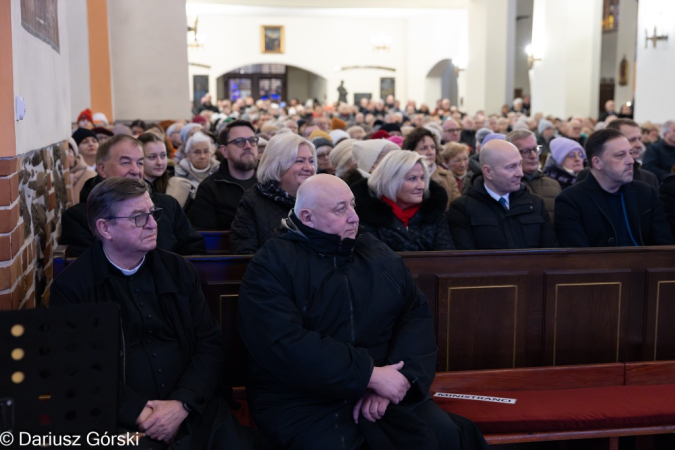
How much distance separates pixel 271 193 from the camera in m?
→ 4.39

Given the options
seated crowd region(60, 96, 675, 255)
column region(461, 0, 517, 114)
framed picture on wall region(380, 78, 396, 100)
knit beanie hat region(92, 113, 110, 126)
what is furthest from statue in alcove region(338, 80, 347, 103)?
seated crowd region(60, 96, 675, 255)

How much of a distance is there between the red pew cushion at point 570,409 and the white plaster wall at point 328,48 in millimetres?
25795

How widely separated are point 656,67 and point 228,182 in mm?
9080

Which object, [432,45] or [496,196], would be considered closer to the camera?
[496,196]

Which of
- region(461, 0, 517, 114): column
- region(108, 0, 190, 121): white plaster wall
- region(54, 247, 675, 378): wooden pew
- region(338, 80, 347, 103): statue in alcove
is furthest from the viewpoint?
region(338, 80, 347, 103): statue in alcove

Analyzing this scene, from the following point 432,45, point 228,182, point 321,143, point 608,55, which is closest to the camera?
point 228,182

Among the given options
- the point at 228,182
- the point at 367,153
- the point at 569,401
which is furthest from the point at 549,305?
the point at 228,182

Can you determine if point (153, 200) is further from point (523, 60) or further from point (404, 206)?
point (523, 60)

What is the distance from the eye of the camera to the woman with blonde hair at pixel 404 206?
4.30 m

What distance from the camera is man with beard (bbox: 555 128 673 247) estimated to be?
15.2 ft

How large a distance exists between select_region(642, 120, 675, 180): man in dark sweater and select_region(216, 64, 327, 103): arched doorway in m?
27.4

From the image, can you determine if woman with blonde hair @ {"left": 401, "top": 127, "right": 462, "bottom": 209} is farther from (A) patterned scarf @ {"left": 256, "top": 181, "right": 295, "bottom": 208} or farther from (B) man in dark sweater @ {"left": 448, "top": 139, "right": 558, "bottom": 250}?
(A) patterned scarf @ {"left": 256, "top": 181, "right": 295, "bottom": 208}

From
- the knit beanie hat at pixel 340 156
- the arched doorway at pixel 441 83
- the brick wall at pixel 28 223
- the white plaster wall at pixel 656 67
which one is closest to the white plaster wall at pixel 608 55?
the arched doorway at pixel 441 83

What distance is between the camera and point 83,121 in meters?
9.77
